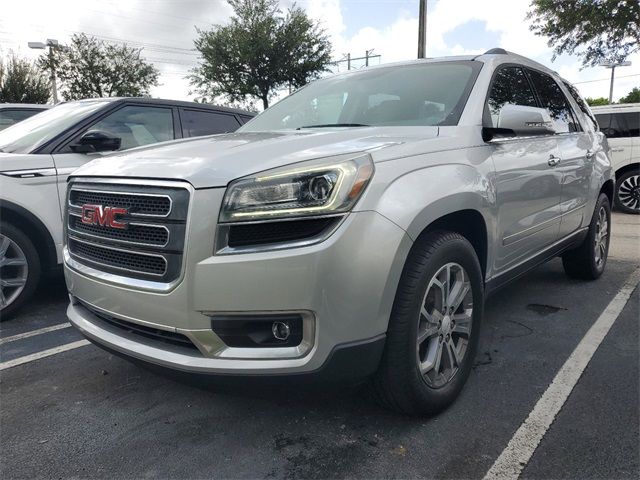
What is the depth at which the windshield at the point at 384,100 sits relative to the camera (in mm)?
2904

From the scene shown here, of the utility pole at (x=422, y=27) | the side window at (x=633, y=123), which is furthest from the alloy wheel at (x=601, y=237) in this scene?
the utility pole at (x=422, y=27)

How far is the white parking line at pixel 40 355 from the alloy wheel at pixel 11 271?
0.76 m

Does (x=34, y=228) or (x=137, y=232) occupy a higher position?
(x=137, y=232)

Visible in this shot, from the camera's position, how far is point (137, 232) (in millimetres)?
2070

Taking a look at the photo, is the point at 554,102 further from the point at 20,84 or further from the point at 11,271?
the point at 20,84

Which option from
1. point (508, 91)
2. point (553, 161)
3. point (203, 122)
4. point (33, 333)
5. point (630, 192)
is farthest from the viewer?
point (630, 192)

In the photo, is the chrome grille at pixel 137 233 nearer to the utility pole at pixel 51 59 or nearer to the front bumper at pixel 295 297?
the front bumper at pixel 295 297

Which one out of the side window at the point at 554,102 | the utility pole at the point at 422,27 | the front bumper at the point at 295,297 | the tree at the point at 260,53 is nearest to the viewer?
the front bumper at the point at 295,297

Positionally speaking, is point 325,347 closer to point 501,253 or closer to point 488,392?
point 488,392

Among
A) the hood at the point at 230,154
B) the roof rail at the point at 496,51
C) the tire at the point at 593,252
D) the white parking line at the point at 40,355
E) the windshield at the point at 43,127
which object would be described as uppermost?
the roof rail at the point at 496,51

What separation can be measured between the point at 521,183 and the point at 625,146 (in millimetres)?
8275

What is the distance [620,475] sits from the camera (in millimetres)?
1981

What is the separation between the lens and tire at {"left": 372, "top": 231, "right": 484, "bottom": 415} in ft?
6.82

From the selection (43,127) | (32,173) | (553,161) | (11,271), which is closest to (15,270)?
(11,271)
